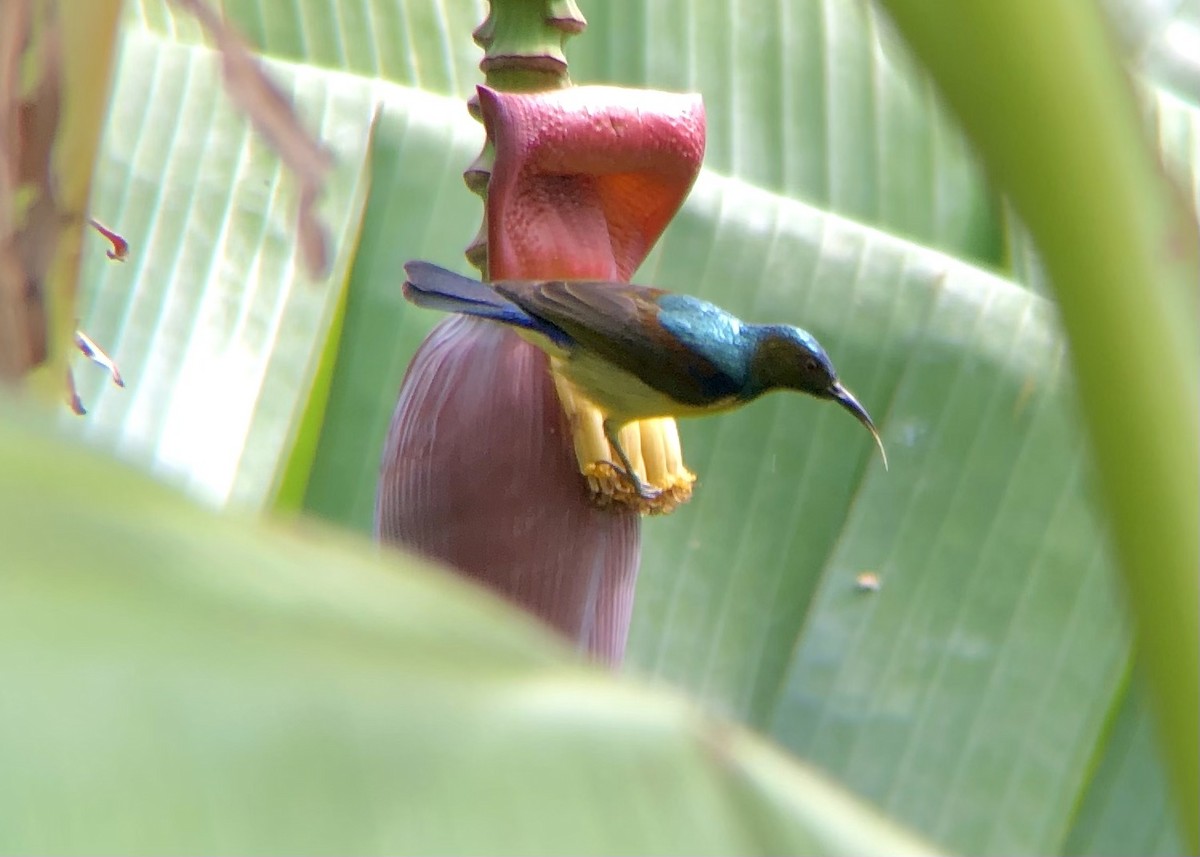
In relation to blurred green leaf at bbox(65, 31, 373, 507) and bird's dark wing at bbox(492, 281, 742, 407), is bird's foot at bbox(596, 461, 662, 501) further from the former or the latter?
blurred green leaf at bbox(65, 31, 373, 507)

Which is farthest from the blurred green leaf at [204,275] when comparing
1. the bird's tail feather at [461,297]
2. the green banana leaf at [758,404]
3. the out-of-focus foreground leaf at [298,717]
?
the out-of-focus foreground leaf at [298,717]

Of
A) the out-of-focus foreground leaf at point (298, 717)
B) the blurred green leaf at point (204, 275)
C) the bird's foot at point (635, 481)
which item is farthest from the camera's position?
the blurred green leaf at point (204, 275)

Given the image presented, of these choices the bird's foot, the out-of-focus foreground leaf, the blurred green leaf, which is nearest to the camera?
the out-of-focus foreground leaf

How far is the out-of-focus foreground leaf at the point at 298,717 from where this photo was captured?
13 centimetres

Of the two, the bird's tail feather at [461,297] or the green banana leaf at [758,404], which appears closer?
the bird's tail feather at [461,297]

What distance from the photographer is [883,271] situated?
2.61 ft

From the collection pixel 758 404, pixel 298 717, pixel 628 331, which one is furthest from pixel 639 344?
pixel 298 717

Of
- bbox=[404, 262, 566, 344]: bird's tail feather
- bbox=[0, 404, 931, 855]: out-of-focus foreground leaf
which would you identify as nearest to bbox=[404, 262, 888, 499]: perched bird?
bbox=[404, 262, 566, 344]: bird's tail feather

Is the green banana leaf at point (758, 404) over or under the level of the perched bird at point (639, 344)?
under

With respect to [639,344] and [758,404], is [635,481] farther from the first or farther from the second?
[758,404]

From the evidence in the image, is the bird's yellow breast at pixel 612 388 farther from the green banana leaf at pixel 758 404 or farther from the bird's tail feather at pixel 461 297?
the green banana leaf at pixel 758 404

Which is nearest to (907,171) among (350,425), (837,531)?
(837,531)

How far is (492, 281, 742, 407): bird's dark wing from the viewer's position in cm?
50

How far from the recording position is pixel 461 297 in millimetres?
512
